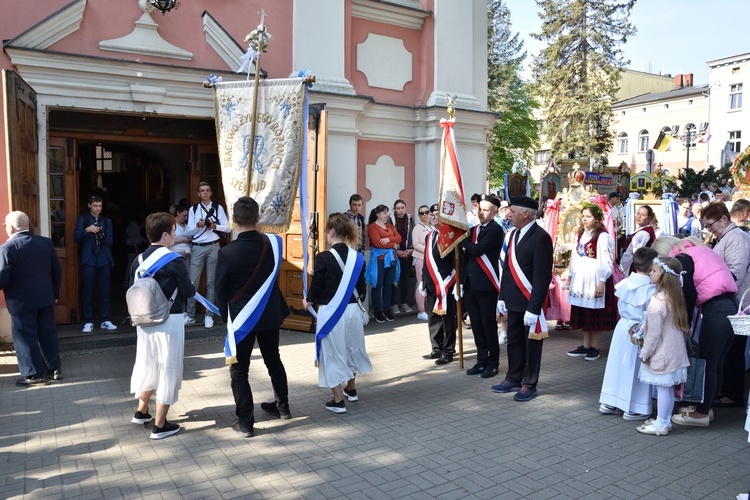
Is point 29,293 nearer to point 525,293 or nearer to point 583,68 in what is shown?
point 525,293

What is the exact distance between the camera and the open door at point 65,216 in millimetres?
8953

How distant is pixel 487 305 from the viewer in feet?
22.2

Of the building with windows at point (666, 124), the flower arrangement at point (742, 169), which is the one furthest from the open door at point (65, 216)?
the building with windows at point (666, 124)

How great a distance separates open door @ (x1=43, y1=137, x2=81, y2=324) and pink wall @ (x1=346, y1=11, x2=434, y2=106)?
15.3 ft

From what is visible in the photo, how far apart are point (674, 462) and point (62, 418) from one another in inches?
194

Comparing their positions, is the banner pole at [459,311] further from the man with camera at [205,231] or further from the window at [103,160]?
the window at [103,160]

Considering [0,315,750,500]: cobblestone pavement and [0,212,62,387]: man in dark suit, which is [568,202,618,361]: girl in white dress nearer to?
[0,315,750,500]: cobblestone pavement

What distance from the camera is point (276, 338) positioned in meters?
5.21

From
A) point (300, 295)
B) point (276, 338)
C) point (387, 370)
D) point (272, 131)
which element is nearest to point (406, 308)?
point (300, 295)

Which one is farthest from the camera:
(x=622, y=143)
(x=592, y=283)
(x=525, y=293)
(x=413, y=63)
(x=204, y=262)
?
(x=622, y=143)

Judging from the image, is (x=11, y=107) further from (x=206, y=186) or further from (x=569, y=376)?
(x=569, y=376)

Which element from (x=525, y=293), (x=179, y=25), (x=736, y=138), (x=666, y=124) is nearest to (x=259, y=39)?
(x=179, y=25)

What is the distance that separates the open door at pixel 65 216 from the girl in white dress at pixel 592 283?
22.5 feet

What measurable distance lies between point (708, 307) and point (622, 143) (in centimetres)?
5021
